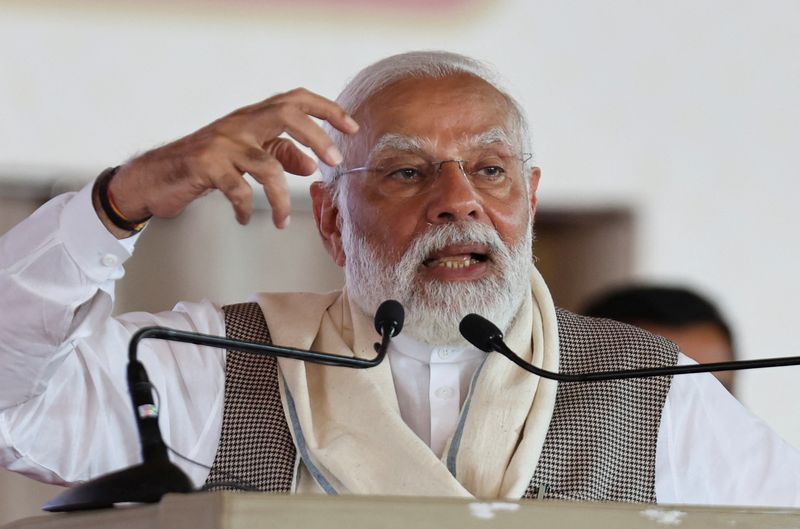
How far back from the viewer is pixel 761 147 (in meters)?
5.09

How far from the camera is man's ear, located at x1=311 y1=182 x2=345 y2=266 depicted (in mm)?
2672

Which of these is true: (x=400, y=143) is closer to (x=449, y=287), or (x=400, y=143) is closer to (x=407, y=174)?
(x=407, y=174)

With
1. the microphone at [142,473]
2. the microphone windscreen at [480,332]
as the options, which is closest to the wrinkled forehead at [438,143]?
the microphone windscreen at [480,332]

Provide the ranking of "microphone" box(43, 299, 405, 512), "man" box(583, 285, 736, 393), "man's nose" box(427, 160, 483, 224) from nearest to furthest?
"microphone" box(43, 299, 405, 512)
"man's nose" box(427, 160, 483, 224)
"man" box(583, 285, 736, 393)

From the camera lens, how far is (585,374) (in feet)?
6.34

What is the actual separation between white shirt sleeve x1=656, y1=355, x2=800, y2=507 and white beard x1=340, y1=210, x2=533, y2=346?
34 centimetres

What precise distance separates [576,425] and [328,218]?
71cm

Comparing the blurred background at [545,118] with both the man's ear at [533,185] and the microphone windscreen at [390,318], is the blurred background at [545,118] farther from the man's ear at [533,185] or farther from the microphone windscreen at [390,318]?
the microphone windscreen at [390,318]

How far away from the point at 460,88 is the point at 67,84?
212 cm

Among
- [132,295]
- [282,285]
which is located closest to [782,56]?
[282,285]

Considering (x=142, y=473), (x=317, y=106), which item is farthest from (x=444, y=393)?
(x=142, y=473)

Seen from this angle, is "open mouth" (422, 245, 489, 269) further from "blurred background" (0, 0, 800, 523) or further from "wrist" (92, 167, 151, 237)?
"blurred background" (0, 0, 800, 523)

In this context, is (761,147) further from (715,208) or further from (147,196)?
(147,196)

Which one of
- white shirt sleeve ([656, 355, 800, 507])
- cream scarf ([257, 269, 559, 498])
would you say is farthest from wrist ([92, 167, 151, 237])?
white shirt sleeve ([656, 355, 800, 507])
